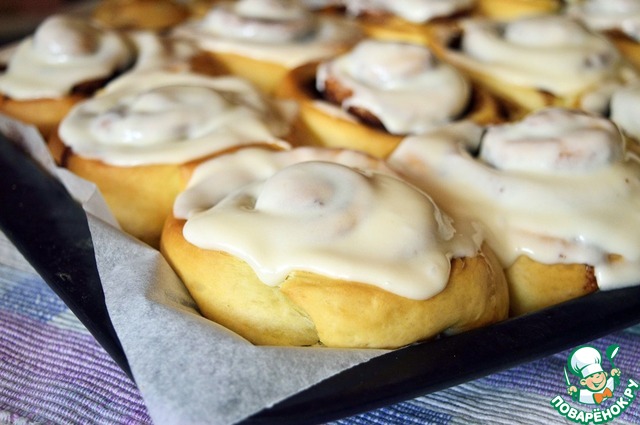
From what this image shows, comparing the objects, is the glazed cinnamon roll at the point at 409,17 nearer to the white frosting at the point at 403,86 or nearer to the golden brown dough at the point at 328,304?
the white frosting at the point at 403,86

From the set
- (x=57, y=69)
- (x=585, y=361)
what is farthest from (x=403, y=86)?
(x=57, y=69)

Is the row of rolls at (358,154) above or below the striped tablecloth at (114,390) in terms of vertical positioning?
above

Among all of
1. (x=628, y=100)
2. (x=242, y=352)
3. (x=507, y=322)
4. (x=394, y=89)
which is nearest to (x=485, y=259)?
(x=507, y=322)

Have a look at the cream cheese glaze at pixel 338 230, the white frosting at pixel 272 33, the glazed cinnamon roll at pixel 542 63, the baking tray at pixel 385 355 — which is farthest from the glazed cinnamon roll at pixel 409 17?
the baking tray at pixel 385 355

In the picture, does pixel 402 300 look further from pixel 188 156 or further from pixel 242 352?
pixel 188 156

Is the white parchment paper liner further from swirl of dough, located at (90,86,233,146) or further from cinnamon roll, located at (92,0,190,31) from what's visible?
cinnamon roll, located at (92,0,190,31)

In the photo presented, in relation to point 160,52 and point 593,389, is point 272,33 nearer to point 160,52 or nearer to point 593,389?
point 160,52

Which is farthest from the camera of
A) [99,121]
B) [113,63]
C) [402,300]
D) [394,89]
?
[113,63]
